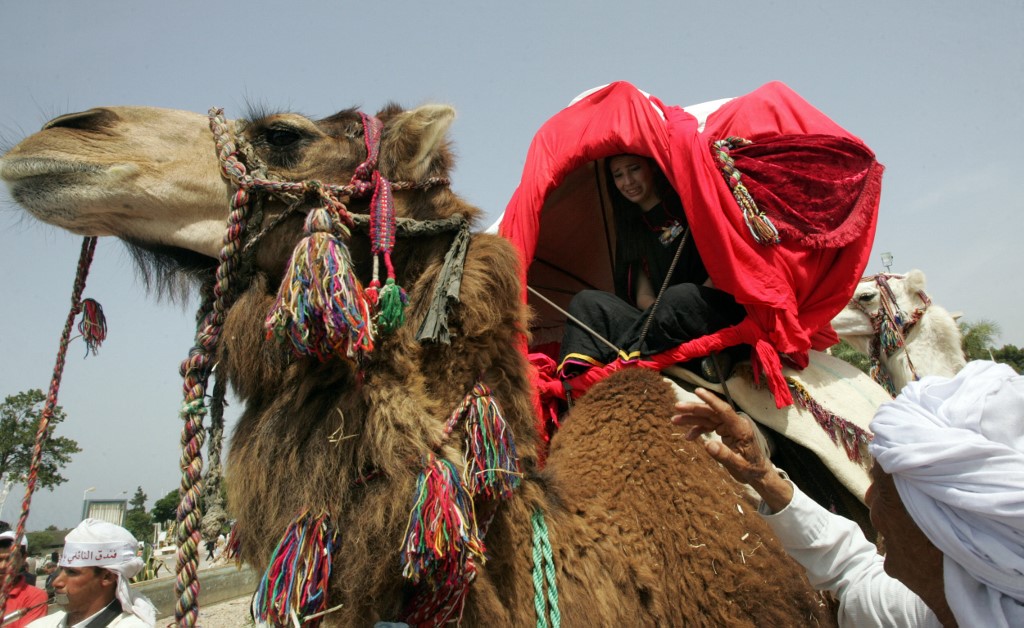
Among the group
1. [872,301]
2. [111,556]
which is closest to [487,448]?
[111,556]

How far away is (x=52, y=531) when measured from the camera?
3922 cm

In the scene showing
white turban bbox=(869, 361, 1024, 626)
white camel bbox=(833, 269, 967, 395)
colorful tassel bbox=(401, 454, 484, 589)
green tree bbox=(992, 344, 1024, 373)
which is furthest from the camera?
green tree bbox=(992, 344, 1024, 373)

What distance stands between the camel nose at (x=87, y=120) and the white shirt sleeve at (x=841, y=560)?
8.20 feet

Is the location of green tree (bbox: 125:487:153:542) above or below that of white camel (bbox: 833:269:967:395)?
below

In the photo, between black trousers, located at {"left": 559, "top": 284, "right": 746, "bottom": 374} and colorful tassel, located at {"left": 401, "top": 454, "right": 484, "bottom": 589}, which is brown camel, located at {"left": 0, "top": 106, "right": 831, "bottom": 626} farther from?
black trousers, located at {"left": 559, "top": 284, "right": 746, "bottom": 374}

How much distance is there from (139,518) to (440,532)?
57.0 meters

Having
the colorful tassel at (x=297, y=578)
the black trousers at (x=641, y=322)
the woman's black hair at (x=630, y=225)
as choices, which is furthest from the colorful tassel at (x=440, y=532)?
the woman's black hair at (x=630, y=225)

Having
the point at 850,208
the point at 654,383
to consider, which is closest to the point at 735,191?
the point at 850,208

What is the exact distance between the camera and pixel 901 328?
6539 millimetres

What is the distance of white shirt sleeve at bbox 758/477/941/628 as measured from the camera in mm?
1869

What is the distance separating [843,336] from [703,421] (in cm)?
555

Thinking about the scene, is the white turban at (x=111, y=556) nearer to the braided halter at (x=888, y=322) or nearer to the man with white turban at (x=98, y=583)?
the man with white turban at (x=98, y=583)

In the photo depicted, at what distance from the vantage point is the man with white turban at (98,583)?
366cm

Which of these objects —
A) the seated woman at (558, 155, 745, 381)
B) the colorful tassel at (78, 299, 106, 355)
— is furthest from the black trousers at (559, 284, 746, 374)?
the colorful tassel at (78, 299, 106, 355)
